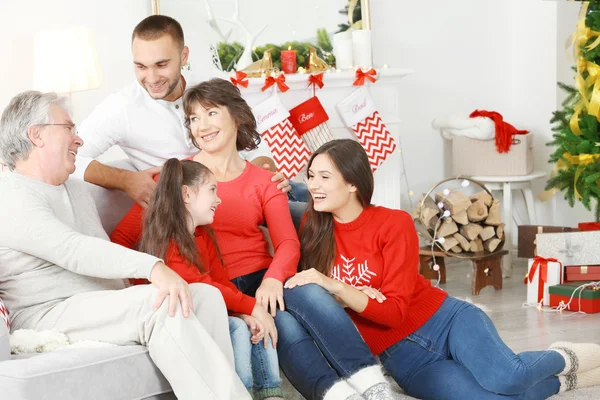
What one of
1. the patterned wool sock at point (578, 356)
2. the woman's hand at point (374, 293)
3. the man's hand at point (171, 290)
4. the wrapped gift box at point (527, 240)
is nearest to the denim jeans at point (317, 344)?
the woman's hand at point (374, 293)

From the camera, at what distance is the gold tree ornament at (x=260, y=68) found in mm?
4723

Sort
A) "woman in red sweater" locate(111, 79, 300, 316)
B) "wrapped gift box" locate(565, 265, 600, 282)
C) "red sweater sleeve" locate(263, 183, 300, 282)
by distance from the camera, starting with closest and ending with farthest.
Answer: "red sweater sleeve" locate(263, 183, 300, 282) → "woman in red sweater" locate(111, 79, 300, 316) → "wrapped gift box" locate(565, 265, 600, 282)

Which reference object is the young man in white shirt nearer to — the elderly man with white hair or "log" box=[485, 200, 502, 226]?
the elderly man with white hair

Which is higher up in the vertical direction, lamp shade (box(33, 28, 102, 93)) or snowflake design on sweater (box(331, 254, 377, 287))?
lamp shade (box(33, 28, 102, 93))

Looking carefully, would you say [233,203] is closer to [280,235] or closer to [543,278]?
[280,235]

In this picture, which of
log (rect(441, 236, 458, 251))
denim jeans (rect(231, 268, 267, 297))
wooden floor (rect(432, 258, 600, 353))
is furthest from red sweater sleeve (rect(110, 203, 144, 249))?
log (rect(441, 236, 458, 251))

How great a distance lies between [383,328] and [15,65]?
2675 mm

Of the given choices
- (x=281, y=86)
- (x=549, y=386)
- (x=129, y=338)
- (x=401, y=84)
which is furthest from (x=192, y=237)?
(x=401, y=84)

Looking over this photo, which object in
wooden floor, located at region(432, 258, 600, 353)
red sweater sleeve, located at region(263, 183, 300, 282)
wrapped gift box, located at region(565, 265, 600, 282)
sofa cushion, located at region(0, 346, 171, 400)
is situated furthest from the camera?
wrapped gift box, located at region(565, 265, 600, 282)

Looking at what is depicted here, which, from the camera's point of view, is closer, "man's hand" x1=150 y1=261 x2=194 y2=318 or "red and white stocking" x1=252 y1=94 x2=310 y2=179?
"man's hand" x1=150 y1=261 x2=194 y2=318

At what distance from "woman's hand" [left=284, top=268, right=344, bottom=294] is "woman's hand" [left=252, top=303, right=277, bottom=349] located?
0.13 metres

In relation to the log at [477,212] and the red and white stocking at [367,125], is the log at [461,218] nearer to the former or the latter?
the log at [477,212]

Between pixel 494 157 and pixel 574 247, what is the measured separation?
95 centimetres

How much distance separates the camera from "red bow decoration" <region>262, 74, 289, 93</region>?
4.61 m
